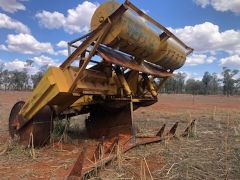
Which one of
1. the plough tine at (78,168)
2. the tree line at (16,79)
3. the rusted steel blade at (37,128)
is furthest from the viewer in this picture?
the tree line at (16,79)

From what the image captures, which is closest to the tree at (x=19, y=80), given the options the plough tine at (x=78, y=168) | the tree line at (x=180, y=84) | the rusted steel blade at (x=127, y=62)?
the tree line at (x=180, y=84)

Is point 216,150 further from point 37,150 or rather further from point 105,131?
point 37,150

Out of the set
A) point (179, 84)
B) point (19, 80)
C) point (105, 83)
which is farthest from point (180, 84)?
point (105, 83)

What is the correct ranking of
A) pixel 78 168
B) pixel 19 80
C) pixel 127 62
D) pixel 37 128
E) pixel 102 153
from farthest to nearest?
1. pixel 19 80
2. pixel 127 62
3. pixel 37 128
4. pixel 102 153
5. pixel 78 168

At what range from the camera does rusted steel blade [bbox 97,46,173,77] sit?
21.2ft

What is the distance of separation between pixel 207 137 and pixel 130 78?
2.69m

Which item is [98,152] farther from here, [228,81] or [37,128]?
[228,81]

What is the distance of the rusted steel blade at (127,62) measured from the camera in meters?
6.45

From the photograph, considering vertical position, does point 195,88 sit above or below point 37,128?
above

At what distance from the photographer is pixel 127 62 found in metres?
7.11

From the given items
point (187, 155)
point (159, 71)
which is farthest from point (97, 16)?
point (187, 155)

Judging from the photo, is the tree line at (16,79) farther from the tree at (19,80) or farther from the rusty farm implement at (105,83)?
the rusty farm implement at (105,83)

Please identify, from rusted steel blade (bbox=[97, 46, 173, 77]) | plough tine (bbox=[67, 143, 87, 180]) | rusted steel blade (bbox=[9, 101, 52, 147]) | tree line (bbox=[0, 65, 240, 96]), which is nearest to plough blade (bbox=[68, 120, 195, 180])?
plough tine (bbox=[67, 143, 87, 180])

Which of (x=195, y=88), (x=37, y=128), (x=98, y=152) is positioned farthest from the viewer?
(x=195, y=88)
